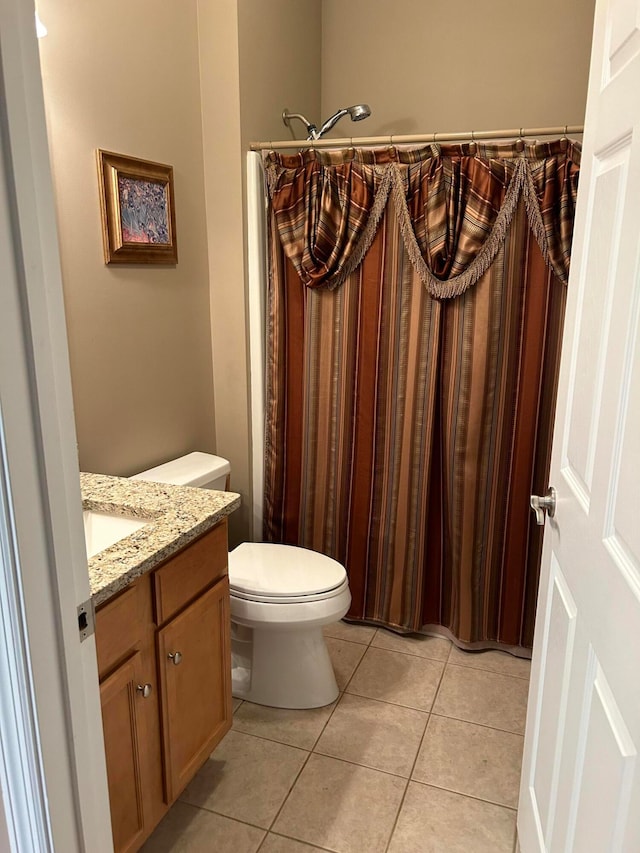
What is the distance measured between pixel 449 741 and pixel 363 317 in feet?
4.67

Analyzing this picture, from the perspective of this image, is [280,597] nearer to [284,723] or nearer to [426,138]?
[284,723]

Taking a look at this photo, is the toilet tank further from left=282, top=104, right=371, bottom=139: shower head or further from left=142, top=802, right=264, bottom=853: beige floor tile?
left=282, top=104, right=371, bottom=139: shower head

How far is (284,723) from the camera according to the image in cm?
207

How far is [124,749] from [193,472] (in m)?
0.98

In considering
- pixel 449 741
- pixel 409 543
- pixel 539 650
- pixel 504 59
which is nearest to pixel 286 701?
pixel 449 741

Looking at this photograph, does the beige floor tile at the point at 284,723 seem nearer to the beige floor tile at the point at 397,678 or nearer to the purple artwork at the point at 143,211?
the beige floor tile at the point at 397,678

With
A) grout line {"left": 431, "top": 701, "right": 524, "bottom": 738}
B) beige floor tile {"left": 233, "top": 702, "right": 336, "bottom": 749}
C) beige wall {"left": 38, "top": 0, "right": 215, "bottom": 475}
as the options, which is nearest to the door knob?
grout line {"left": 431, "top": 701, "right": 524, "bottom": 738}

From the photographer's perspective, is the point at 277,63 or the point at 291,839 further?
the point at 277,63

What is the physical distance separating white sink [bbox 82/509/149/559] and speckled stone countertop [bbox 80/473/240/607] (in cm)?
2

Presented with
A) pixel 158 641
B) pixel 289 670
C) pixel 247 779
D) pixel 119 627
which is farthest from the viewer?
pixel 289 670

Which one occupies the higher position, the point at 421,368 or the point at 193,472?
the point at 421,368

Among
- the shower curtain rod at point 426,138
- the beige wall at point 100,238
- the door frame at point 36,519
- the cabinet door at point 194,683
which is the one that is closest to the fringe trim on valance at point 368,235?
the shower curtain rod at point 426,138

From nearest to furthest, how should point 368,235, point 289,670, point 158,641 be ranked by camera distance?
point 158,641, point 289,670, point 368,235

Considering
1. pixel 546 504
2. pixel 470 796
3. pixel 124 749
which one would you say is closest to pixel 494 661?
pixel 470 796
